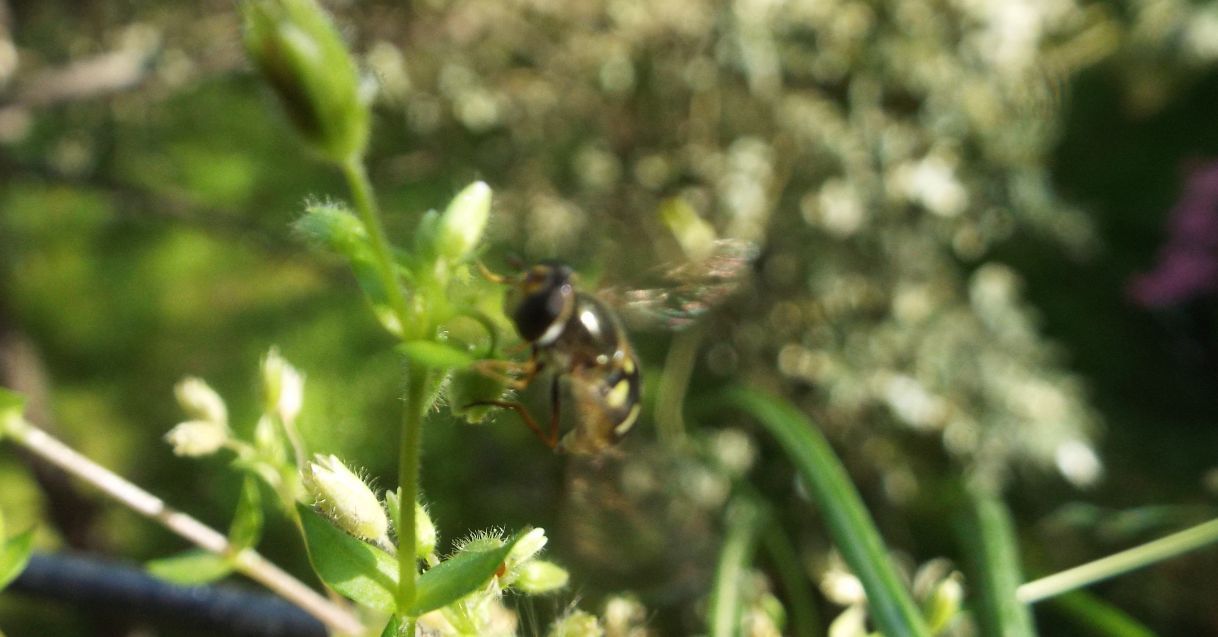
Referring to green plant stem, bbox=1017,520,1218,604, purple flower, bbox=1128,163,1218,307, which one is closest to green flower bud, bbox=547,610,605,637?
green plant stem, bbox=1017,520,1218,604

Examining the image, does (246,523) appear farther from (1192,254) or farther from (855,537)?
(1192,254)

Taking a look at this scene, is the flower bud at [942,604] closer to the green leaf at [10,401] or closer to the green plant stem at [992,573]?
the green plant stem at [992,573]

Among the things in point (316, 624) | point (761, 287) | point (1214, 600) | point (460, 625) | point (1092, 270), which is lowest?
point (1214, 600)

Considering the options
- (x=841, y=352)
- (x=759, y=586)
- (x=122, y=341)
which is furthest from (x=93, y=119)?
(x=759, y=586)

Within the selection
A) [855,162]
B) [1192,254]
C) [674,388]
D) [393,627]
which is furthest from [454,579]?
[1192,254]

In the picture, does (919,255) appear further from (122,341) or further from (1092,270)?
(122,341)
